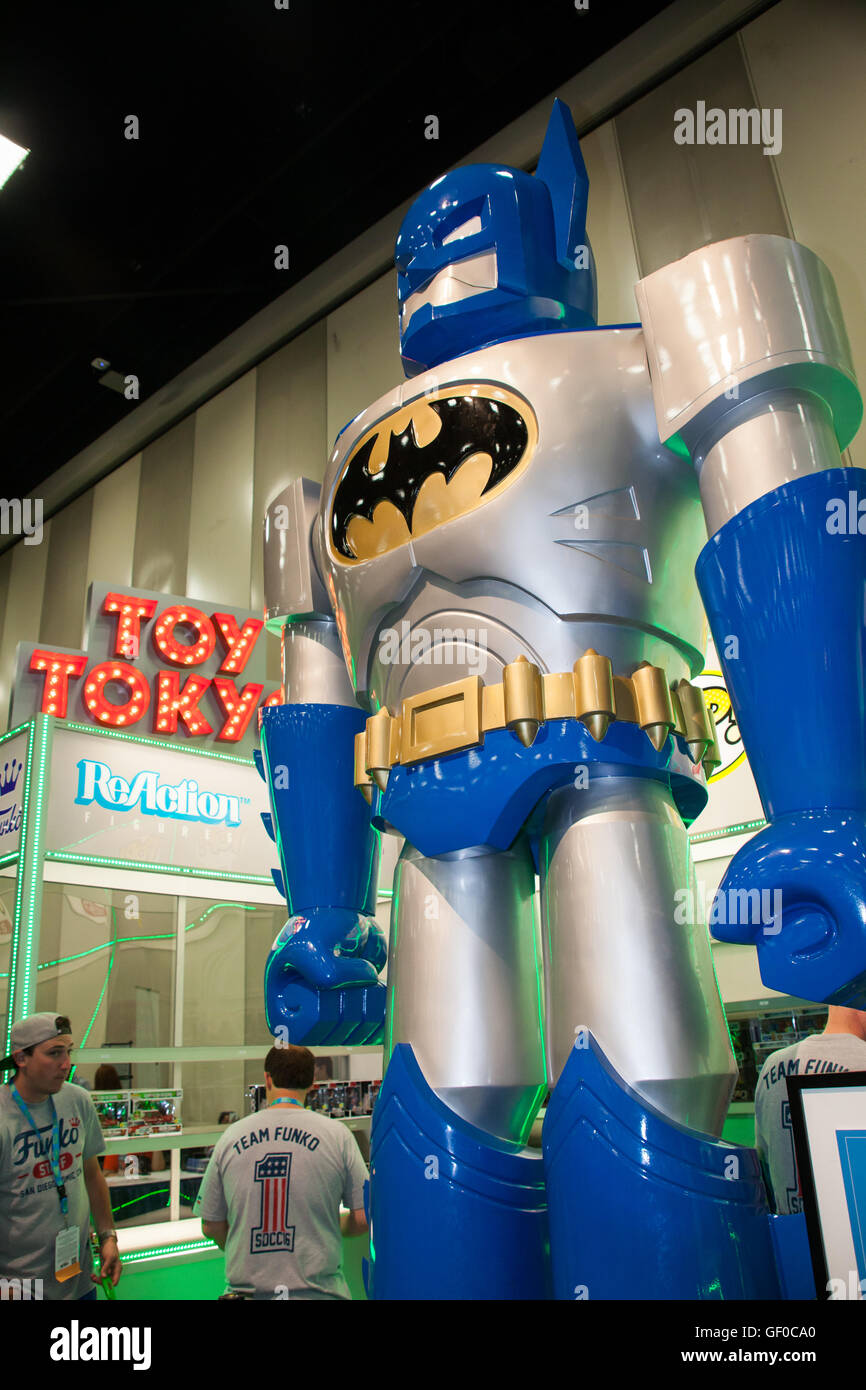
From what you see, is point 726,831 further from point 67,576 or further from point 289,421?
point 67,576

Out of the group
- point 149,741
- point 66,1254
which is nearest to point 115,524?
point 149,741

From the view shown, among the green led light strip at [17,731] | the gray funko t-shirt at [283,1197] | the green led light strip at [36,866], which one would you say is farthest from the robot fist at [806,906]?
the green led light strip at [17,731]

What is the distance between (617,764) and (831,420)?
0.57 meters

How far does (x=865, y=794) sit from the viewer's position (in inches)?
45.4

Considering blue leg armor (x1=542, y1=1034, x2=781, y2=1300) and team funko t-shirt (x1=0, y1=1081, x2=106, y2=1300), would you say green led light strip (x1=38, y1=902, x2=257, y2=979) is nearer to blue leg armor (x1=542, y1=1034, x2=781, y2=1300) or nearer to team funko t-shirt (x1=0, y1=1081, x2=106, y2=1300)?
team funko t-shirt (x1=0, y1=1081, x2=106, y2=1300)

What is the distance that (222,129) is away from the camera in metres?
4.83

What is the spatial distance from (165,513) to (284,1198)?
5.56 m

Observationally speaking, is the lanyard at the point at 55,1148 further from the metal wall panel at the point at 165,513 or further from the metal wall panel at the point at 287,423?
the metal wall panel at the point at 165,513

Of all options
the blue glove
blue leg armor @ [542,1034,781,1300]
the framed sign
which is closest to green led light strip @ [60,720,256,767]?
the blue glove

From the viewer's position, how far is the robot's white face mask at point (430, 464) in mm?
1530

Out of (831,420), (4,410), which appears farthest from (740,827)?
(4,410)

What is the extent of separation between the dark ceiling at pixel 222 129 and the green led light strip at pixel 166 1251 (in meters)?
4.94

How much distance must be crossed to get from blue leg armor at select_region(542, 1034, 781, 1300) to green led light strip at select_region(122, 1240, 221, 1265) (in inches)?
110

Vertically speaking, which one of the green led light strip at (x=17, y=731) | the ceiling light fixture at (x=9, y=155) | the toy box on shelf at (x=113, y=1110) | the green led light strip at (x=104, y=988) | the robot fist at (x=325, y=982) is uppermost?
the ceiling light fixture at (x=9, y=155)
